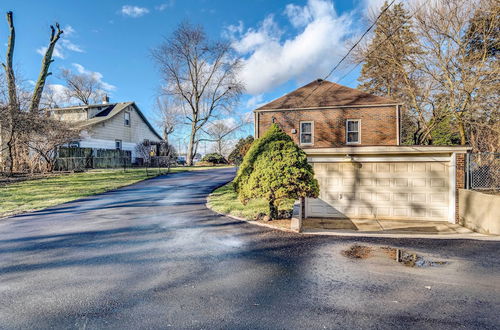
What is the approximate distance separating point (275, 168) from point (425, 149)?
5577mm

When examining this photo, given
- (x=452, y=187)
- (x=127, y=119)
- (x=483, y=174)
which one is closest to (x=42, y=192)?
(x=452, y=187)

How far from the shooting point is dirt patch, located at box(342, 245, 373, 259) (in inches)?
195

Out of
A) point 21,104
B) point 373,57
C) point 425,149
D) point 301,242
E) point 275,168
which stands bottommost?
point 301,242

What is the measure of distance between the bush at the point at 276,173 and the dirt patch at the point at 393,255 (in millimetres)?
2015

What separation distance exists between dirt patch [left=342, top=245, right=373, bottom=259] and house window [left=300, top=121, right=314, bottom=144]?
12287mm

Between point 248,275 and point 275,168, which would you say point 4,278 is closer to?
point 248,275

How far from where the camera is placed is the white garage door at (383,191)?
8.83 metres

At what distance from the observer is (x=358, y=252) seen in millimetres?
5191

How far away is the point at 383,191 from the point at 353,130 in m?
8.34

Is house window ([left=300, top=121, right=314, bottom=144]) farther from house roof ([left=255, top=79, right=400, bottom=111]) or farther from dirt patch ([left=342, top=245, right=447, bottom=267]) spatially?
dirt patch ([left=342, top=245, right=447, bottom=267])

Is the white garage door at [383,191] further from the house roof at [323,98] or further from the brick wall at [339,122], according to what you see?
the house roof at [323,98]

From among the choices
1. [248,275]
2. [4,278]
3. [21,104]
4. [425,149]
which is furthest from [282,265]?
[21,104]

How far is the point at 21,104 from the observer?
15.5m

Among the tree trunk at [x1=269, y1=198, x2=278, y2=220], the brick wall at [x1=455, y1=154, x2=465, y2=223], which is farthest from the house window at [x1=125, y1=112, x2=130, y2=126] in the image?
the brick wall at [x1=455, y1=154, x2=465, y2=223]
